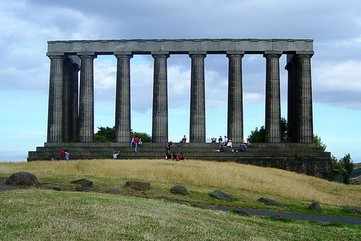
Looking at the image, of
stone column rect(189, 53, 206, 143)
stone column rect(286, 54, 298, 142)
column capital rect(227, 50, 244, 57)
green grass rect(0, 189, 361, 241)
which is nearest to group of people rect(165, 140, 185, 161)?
stone column rect(189, 53, 206, 143)

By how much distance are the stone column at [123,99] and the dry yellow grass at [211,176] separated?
2372cm

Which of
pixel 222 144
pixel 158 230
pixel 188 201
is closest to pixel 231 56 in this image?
pixel 222 144

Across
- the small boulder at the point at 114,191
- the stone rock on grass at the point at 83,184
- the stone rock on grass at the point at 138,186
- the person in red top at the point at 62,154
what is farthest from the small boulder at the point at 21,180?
the person in red top at the point at 62,154

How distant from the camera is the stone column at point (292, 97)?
10238 centimetres

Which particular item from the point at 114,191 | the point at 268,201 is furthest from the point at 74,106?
the point at 114,191

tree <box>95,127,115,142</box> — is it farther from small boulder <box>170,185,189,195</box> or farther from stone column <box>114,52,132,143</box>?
small boulder <box>170,185,189,195</box>

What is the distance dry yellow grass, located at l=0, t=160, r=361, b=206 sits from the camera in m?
66.9

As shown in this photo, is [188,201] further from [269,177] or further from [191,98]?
[191,98]

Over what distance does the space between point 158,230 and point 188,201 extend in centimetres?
2198

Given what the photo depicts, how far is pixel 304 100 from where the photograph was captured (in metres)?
98.6

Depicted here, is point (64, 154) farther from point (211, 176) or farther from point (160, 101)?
point (211, 176)

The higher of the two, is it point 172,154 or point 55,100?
point 55,100

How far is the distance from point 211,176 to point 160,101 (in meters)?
31.2

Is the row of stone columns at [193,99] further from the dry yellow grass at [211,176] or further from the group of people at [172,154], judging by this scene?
the dry yellow grass at [211,176]
